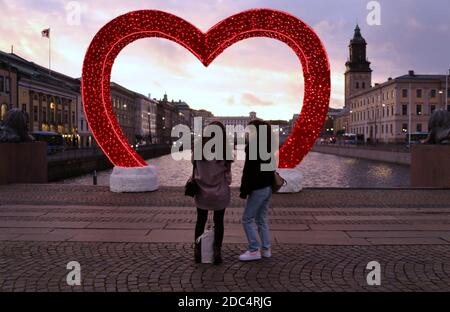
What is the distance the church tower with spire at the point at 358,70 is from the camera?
13875 centimetres

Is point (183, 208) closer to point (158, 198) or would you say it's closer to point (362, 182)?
point (158, 198)

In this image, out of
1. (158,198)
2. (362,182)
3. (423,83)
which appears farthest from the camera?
(423,83)

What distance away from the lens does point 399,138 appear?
89688 mm

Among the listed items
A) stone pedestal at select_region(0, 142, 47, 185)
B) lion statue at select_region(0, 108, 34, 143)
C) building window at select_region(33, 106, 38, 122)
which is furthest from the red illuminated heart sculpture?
building window at select_region(33, 106, 38, 122)

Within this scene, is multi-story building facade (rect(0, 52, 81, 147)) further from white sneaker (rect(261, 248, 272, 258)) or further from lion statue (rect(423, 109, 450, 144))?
white sneaker (rect(261, 248, 272, 258))

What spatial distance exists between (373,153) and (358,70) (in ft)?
281

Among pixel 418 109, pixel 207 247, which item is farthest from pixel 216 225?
pixel 418 109

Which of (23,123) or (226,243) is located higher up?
(23,123)

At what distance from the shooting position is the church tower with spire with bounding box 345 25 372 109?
139 metres

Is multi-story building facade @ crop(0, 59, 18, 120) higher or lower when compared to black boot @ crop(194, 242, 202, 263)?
higher

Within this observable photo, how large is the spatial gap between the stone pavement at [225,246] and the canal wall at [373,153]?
38.1 metres

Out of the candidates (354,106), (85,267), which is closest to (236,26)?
(85,267)

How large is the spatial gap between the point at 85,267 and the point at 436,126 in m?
13.6

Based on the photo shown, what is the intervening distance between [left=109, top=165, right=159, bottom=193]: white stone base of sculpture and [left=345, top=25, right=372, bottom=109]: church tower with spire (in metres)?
131
